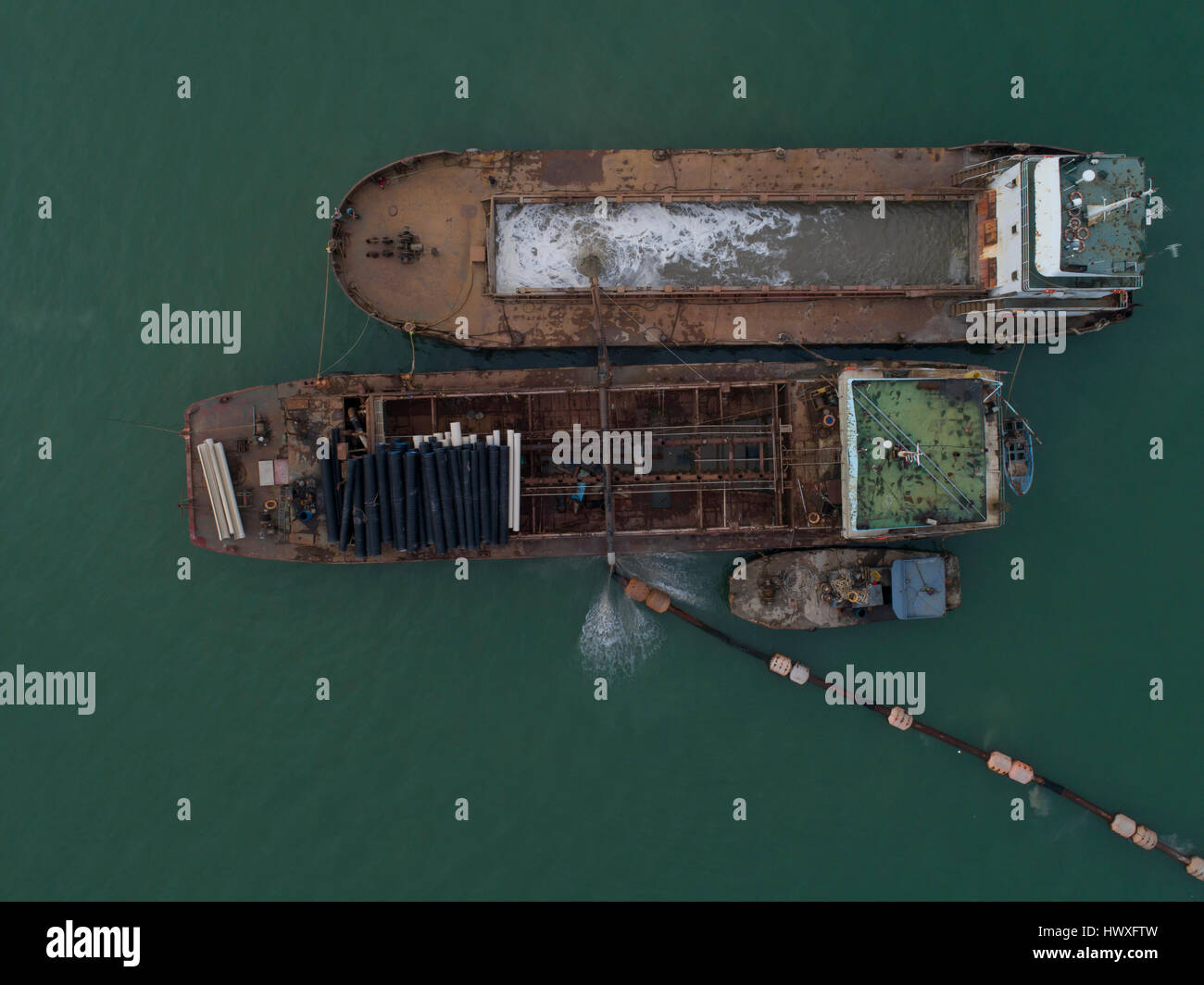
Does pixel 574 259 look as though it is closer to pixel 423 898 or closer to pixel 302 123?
pixel 302 123

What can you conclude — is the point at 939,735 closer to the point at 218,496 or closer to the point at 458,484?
the point at 458,484

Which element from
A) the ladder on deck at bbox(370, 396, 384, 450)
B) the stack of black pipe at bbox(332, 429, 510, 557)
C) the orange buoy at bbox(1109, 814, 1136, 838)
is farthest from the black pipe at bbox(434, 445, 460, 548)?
the orange buoy at bbox(1109, 814, 1136, 838)

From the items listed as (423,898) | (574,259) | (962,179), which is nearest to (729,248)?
(574,259)

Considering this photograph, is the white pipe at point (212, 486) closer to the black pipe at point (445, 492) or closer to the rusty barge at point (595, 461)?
the rusty barge at point (595, 461)

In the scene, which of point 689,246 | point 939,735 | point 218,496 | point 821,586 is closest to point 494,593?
point 218,496

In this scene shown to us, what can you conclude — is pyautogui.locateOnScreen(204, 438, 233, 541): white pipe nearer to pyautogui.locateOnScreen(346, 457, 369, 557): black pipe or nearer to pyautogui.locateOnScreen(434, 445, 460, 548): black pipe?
pyautogui.locateOnScreen(346, 457, 369, 557): black pipe

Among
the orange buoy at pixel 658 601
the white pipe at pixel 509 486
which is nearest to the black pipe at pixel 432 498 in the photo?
the white pipe at pixel 509 486
